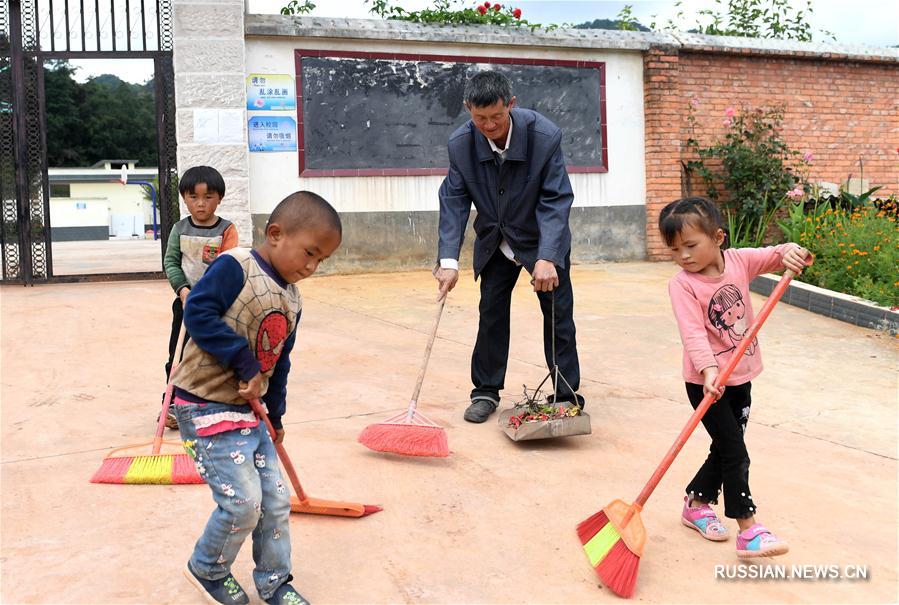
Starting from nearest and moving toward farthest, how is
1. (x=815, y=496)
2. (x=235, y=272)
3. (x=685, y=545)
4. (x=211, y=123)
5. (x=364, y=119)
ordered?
(x=235, y=272) → (x=685, y=545) → (x=815, y=496) → (x=211, y=123) → (x=364, y=119)

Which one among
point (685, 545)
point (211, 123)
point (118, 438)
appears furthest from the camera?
point (211, 123)

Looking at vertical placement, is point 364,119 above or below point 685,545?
above

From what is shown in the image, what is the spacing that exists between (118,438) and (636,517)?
260 centimetres

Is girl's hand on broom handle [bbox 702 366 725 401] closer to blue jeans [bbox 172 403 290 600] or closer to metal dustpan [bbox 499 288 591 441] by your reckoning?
metal dustpan [bbox 499 288 591 441]

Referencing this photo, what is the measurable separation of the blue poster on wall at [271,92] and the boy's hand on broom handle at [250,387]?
7.47 m

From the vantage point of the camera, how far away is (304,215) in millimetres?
2475

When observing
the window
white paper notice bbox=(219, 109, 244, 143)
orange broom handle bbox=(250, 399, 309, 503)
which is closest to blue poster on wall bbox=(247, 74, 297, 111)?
white paper notice bbox=(219, 109, 244, 143)

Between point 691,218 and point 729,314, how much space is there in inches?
14.9

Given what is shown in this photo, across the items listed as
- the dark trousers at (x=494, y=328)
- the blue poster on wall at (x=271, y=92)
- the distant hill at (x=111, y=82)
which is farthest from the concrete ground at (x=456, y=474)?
the distant hill at (x=111, y=82)

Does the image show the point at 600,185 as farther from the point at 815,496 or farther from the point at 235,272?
the point at 235,272

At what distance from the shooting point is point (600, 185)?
1088 centimetres

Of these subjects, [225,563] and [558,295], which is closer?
[225,563]

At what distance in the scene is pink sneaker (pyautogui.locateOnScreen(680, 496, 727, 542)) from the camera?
3.10 metres

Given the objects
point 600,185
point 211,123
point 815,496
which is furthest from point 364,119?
point 815,496
